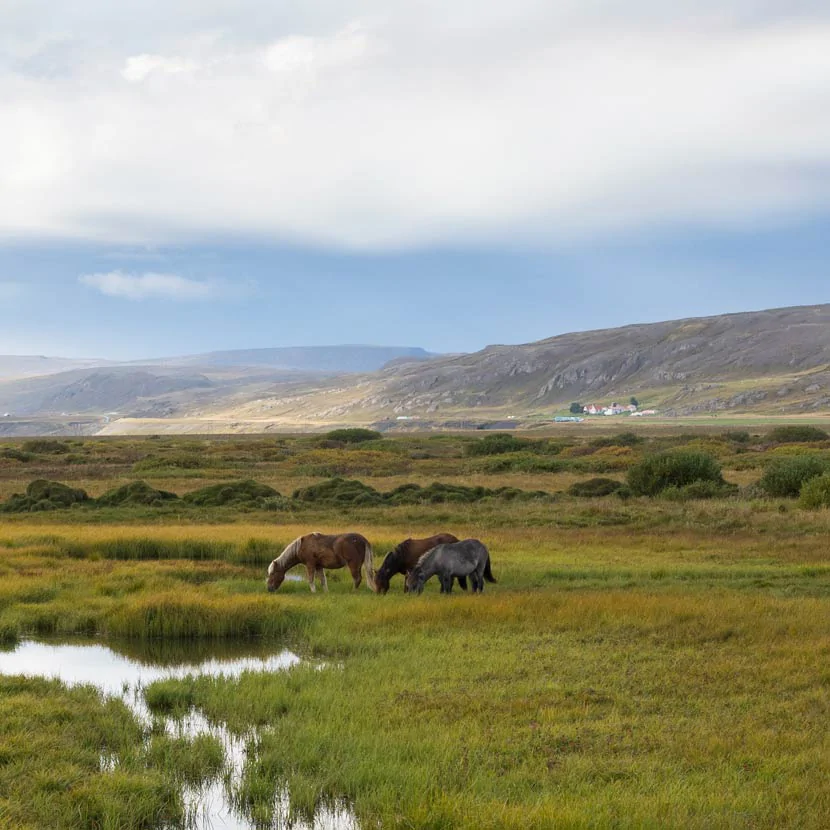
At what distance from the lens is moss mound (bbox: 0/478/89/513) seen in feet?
133

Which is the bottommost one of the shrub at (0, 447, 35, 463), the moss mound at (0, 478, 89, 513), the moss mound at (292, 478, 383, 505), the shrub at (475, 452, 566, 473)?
the shrub at (475, 452, 566, 473)

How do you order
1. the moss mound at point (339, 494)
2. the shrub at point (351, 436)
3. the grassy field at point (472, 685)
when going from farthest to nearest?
the shrub at point (351, 436) → the moss mound at point (339, 494) → the grassy field at point (472, 685)

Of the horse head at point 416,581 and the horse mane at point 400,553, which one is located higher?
the horse mane at point 400,553

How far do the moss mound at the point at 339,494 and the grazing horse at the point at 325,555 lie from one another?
21.2 meters

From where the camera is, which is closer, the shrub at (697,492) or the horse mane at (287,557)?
the horse mane at (287,557)

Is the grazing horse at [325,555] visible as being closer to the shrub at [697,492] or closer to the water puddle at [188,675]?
the water puddle at [188,675]

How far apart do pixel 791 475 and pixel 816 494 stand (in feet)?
19.4

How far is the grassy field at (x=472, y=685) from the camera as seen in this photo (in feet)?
30.2

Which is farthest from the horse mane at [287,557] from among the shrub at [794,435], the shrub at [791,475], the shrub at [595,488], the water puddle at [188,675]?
the shrub at [794,435]

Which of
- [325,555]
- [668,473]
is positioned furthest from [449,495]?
[325,555]

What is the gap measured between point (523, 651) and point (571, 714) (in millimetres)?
3515

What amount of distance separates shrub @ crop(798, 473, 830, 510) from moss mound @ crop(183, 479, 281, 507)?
23.1 metres

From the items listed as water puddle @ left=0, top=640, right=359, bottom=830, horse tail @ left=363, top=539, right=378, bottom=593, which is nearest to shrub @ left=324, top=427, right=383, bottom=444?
horse tail @ left=363, top=539, right=378, bottom=593

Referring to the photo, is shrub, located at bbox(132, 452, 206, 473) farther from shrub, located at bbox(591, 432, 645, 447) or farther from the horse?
the horse
